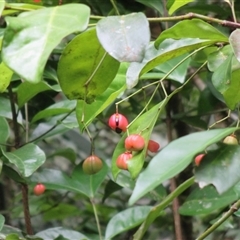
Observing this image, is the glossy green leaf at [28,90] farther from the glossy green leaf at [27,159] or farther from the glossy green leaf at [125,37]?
the glossy green leaf at [125,37]

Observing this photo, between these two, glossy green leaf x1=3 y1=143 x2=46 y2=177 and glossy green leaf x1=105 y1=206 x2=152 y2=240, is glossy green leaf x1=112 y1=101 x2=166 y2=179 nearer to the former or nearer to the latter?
glossy green leaf x1=3 y1=143 x2=46 y2=177

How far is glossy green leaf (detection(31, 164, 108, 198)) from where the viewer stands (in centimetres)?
114

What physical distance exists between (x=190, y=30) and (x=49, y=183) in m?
0.59

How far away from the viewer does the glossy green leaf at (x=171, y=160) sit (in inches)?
18.2

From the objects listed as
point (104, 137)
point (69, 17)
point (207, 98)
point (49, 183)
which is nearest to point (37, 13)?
point (69, 17)

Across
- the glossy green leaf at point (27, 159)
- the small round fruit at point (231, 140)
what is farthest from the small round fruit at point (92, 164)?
the small round fruit at point (231, 140)

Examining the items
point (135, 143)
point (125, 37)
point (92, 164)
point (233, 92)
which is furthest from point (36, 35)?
point (92, 164)

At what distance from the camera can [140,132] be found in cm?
67

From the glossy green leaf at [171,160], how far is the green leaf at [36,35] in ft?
0.39

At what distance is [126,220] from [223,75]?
17.9 inches

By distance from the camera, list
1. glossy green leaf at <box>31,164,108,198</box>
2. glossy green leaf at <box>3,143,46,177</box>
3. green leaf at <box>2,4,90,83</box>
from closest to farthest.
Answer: green leaf at <box>2,4,90,83</box>
glossy green leaf at <box>3,143,46,177</box>
glossy green leaf at <box>31,164,108,198</box>

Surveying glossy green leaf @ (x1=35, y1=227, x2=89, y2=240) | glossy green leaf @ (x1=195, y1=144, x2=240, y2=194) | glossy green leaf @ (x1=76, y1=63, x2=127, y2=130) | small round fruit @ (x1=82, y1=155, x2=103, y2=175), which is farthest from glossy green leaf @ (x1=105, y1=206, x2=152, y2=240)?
glossy green leaf @ (x1=195, y1=144, x2=240, y2=194)

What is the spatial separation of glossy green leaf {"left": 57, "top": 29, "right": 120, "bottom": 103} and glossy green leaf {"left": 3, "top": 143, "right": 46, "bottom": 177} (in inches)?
8.8

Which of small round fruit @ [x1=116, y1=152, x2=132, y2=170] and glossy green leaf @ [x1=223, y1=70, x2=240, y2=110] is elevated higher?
glossy green leaf @ [x1=223, y1=70, x2=240, y2=110]
